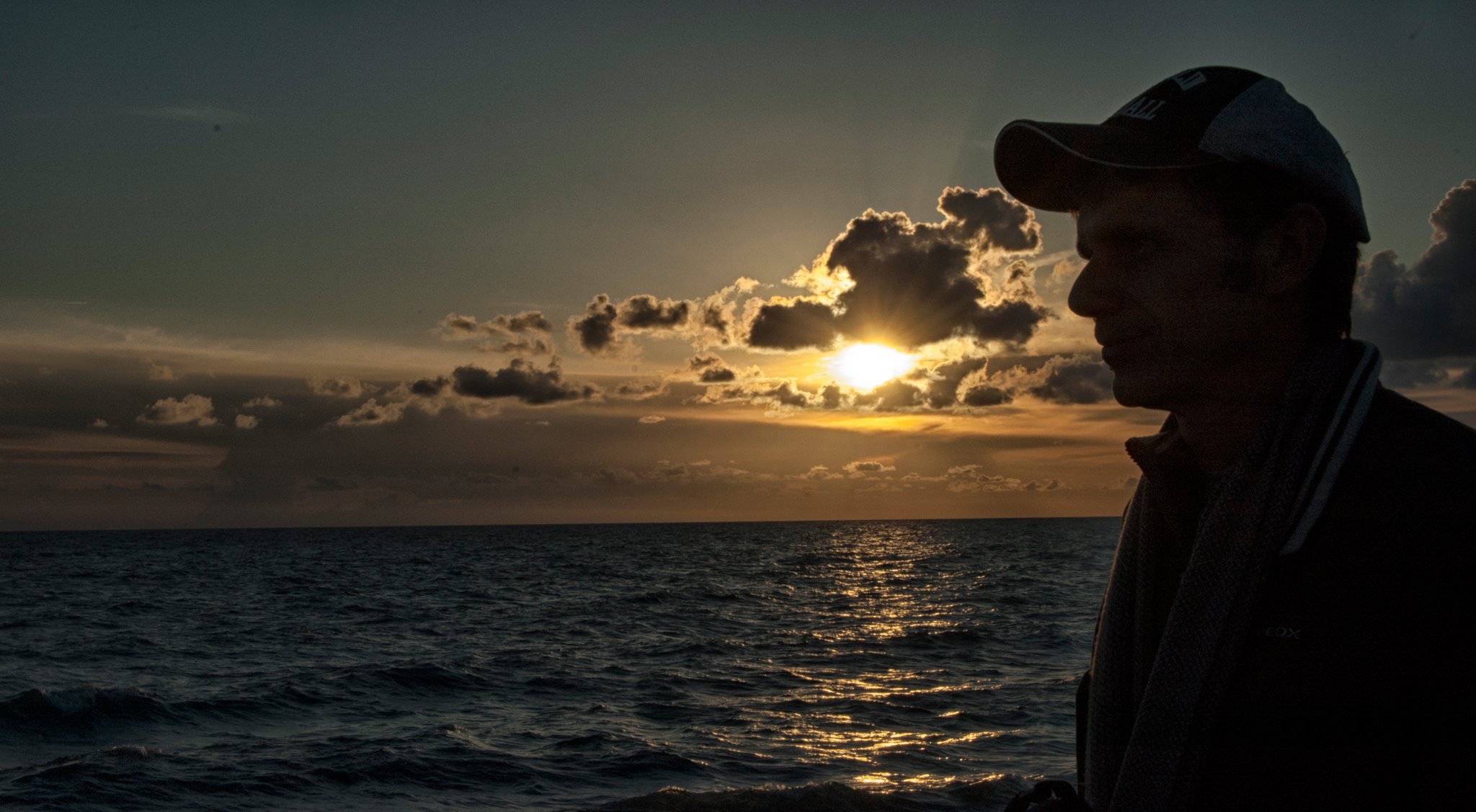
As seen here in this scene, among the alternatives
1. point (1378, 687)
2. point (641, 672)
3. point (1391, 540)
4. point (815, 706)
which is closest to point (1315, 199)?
point (1391, 540)

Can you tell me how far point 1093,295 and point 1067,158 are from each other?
0.72 feet

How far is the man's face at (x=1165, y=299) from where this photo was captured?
1.32 meters

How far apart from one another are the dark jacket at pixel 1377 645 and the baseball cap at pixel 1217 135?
304mm

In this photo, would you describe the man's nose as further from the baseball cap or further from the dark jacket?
the dark jacket

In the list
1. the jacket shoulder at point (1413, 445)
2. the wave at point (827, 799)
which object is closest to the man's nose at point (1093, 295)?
the jacket shoulder at point (1413, 445)

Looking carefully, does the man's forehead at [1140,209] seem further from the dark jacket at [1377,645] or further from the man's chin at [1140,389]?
the dark jacket at [1377,645]

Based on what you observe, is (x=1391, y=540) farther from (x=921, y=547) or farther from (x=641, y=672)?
(x=921, y=547)

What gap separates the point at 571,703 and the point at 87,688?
932cm

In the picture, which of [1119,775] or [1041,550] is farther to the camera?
[1041,550]

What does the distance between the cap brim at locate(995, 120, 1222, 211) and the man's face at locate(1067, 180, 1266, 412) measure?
1.5 inches

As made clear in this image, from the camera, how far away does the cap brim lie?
133 centimetres

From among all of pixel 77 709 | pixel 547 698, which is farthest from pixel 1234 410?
pixel 77 709

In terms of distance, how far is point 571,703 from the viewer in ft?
62.2

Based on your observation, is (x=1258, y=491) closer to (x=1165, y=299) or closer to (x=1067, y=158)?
(x=1165, y=299)
